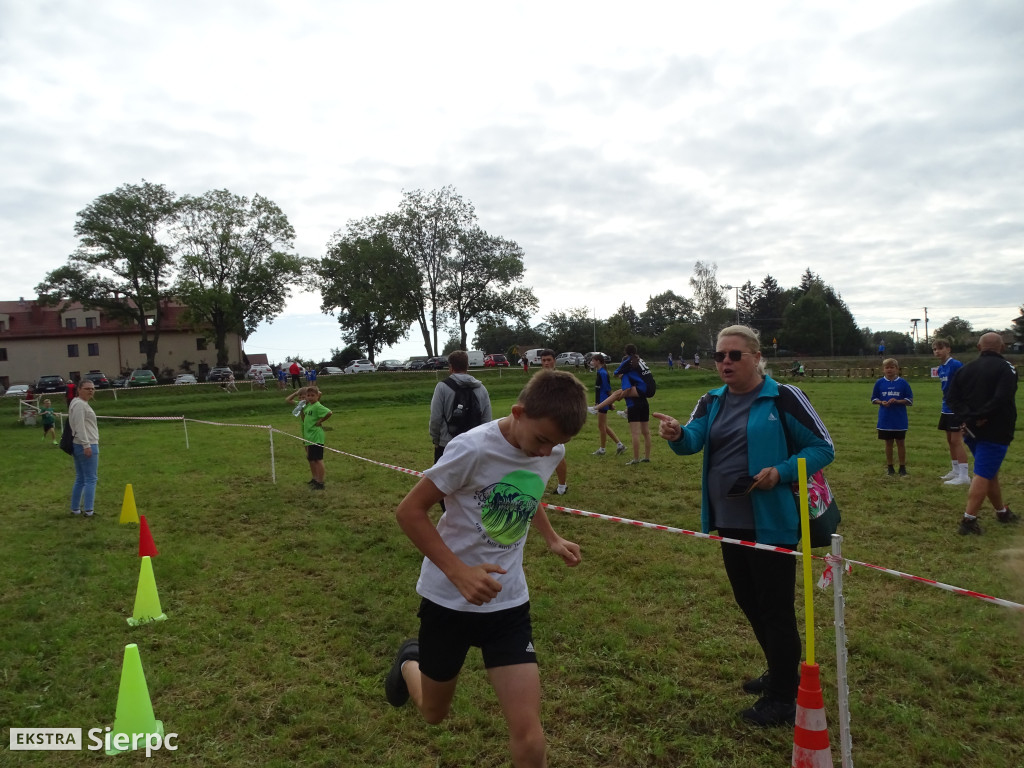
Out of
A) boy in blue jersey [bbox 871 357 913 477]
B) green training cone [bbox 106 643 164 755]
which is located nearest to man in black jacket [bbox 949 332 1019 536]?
boy in blue jersey [bbox 871 357 913 477]

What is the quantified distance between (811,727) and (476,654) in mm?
2281

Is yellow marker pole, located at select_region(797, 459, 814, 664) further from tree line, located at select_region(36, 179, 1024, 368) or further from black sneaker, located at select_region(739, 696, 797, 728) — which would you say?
tree line, located at select_region(36, 179, 1024, 368)

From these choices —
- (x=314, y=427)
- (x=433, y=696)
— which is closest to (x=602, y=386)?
(x=314, y=427)

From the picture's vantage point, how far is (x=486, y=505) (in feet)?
8.67

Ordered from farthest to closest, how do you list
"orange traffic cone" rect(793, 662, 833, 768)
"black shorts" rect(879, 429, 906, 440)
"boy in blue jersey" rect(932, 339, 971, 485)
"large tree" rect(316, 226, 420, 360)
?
"large tree" rect(316, 226, 420, 360), "black shorts" rect(879, 429, 906, 440), "boy in blue jersey" rect(932, 339, 971, 485), "orange traffic cone" rect(793, 662, 833, 768)

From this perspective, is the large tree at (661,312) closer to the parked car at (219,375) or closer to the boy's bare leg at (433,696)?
the parked car at (219,375)

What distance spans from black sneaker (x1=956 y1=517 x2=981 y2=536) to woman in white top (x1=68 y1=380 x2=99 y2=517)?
33.7 feet

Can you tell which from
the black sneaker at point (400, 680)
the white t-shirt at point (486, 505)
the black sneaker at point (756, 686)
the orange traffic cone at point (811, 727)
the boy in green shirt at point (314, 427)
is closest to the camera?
the white t-shirt at point (486, 505)

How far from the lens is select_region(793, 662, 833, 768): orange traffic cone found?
9.21ft

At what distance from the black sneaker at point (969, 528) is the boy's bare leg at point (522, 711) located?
607cm

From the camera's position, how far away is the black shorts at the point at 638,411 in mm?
10844

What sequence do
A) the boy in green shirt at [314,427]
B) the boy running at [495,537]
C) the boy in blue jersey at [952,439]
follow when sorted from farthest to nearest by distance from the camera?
the boy in green shirt at [314,427] < the boy in blue jersey at [952,439] < the boy running at [495,537]

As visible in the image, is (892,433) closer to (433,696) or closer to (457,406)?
(457,406)

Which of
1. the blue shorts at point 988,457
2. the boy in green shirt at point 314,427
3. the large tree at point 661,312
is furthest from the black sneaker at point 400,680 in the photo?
the large tree at point 661,312
